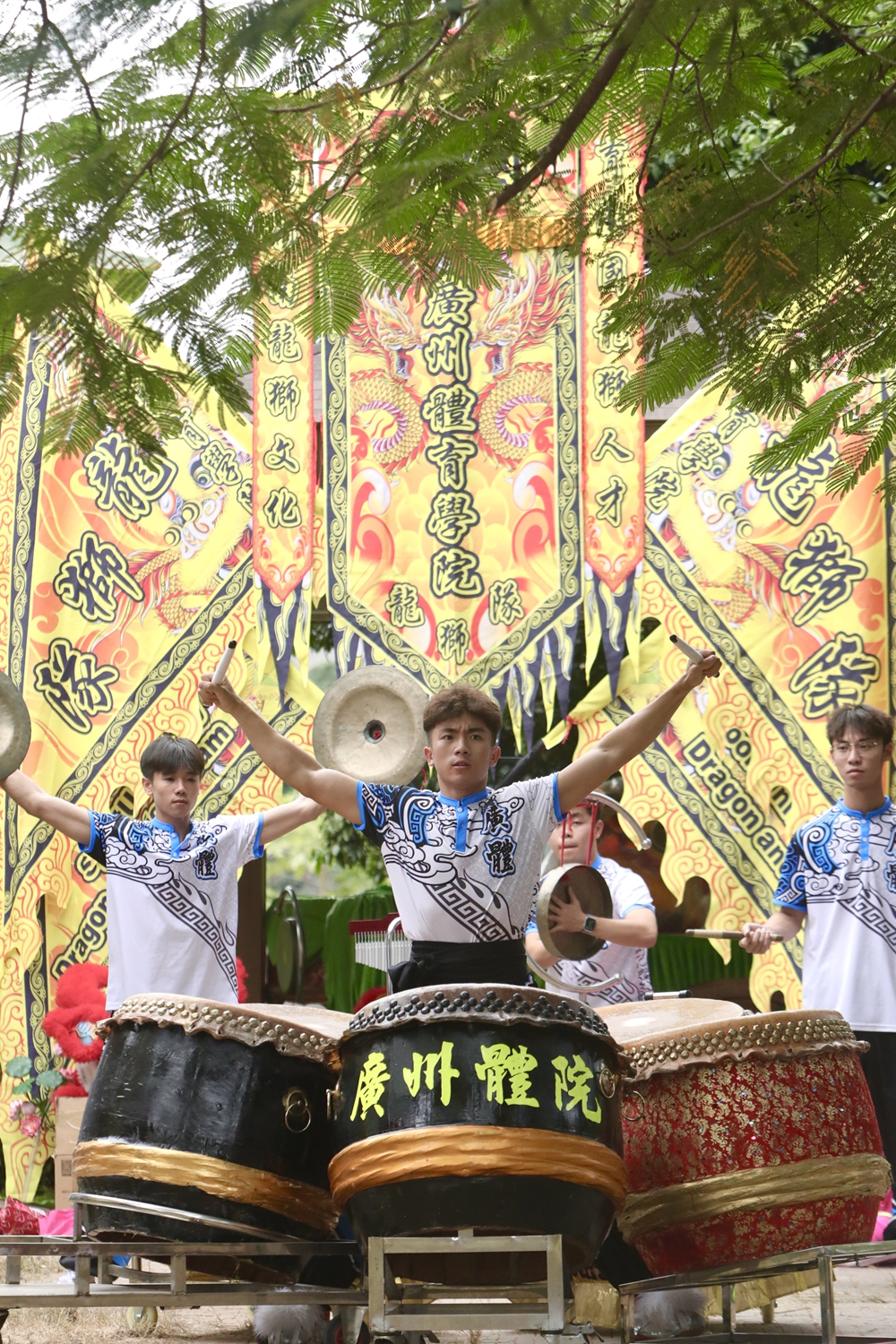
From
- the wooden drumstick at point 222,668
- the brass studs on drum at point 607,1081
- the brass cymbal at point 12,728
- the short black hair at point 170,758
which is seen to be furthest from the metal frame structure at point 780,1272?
the brass cymbal at point 12,728

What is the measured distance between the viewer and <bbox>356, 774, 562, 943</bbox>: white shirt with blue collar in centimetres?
358

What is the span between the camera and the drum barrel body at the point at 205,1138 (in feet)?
10.5

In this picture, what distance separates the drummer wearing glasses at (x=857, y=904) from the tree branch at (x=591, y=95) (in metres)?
2.79

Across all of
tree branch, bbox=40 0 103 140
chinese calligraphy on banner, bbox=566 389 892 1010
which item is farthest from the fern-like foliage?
chinese calligraphy on banner, bbox=566 389 892 1010

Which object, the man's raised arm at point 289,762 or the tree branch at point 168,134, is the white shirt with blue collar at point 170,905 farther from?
the tree branch at point 168,134

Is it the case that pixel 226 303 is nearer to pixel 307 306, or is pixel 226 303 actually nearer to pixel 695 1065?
pixel 307 306

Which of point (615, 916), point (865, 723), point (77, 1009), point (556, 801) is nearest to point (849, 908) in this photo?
point (865, 723)

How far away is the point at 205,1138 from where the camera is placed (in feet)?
10.6

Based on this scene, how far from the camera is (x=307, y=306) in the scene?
121 inches

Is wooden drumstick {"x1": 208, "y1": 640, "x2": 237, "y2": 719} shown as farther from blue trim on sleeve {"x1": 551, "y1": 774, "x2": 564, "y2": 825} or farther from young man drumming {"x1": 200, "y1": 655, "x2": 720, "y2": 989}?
blue trim on sleeve {"x1": 551, "y1": 774, "x2": 564, "y2": 825}

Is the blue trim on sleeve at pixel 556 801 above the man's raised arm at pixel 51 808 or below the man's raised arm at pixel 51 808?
below

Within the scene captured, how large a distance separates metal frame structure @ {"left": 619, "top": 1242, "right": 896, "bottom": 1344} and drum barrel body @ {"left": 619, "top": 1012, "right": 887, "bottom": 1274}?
5 cm

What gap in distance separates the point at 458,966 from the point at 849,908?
2061 mm

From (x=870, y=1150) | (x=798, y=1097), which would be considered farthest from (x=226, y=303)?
(x=870, y=1150)
